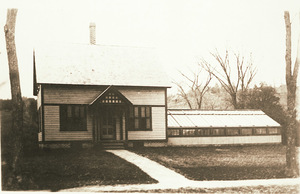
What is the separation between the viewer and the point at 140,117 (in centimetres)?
1596

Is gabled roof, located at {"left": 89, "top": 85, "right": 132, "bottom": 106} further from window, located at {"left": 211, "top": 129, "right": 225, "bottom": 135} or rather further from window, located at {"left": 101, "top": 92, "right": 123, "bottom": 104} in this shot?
window, located at {"left": 211, "top": 129, "right": 225, "bottom": 135}

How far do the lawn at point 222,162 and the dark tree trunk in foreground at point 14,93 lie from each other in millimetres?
4292

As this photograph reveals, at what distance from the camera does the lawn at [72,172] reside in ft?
31.0

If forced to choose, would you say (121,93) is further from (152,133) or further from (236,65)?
(236,65)

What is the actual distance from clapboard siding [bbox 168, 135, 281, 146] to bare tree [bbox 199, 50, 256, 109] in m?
3.85

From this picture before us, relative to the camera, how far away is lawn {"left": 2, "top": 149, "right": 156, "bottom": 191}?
944 centimetres

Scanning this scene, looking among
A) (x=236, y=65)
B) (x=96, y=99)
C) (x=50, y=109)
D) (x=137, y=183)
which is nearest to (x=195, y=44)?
(x=236, y=65)

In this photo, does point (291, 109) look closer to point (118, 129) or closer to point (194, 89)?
point (194, 89)

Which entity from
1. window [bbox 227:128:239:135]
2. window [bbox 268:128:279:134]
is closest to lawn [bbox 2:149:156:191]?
window [bbox 227:128:239:135]

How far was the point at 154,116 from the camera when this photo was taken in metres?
16.2

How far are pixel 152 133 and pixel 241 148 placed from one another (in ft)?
11.5

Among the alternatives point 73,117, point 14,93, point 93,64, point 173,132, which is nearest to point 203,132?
point 173,132

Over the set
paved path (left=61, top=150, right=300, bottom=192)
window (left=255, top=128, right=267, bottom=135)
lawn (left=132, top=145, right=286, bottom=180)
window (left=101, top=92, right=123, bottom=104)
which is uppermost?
window (left=101, top=92, right=123, bottom=104)

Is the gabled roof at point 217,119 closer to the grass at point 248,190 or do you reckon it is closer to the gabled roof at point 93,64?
the gabled roof at point 93,64
